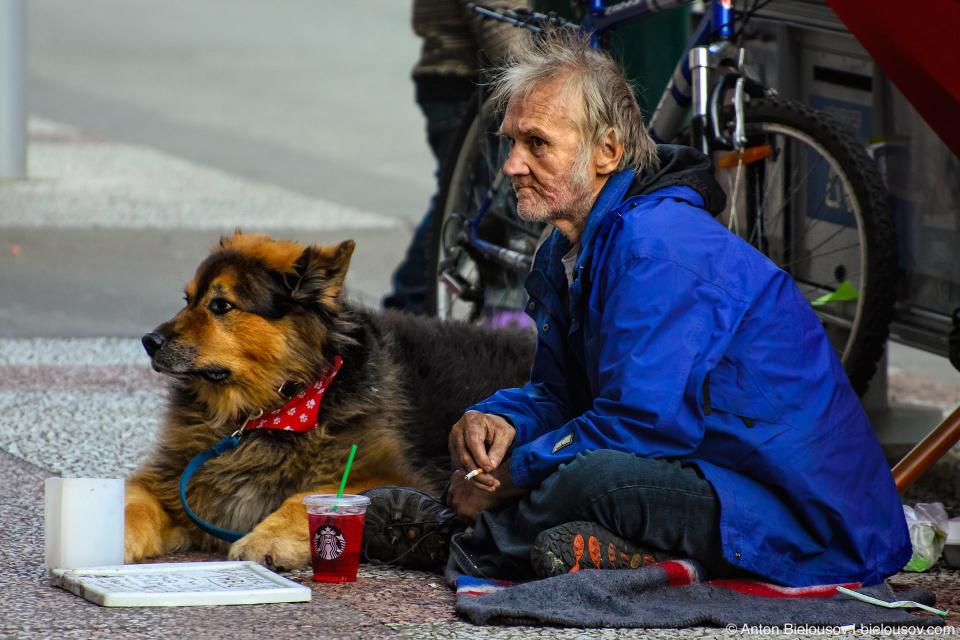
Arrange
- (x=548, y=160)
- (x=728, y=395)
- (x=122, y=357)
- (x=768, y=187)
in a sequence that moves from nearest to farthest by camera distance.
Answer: (x=728, y=395) → (x=548, y=160) → (x=768, y=187) → (x=122, y=357)

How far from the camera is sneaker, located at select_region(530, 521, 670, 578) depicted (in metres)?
2.74

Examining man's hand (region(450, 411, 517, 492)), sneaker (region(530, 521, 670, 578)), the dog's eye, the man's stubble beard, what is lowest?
sneaker (region(530, 521, 670, 578))

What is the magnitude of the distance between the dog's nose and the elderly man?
0.89 meters

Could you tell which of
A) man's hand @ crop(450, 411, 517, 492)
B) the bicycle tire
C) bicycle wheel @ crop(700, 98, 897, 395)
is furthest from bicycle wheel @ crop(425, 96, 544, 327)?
man's hand @ crop(450, 411, 517, 492)

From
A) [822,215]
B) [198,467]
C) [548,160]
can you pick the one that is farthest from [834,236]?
[198,467]

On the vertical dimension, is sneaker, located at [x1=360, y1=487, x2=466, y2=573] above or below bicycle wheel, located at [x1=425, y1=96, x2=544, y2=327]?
below

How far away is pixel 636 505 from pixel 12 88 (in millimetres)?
9099

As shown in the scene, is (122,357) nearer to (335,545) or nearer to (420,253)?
(420,253)

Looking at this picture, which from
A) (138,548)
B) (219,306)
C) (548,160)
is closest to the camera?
(548,160)

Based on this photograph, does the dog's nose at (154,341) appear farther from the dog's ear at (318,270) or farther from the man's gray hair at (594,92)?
the man's gray hair at (594,92)

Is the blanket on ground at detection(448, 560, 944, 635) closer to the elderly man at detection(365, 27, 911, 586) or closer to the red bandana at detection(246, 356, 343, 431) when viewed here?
the elderly man at detection(365, 27, 911, 586)

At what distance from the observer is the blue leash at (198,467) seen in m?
3.31

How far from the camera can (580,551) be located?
109 inches

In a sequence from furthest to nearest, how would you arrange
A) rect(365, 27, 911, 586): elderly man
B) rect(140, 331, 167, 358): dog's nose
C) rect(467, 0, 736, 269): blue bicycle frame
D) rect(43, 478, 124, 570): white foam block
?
rect(467, 0, 736, 269): blue bicycle frame, rect(140, 331, 167, 358): dog's nose, rect(43, 478, 124, 570): white foam block, rect(365, 27, 911, 586): elderly man
